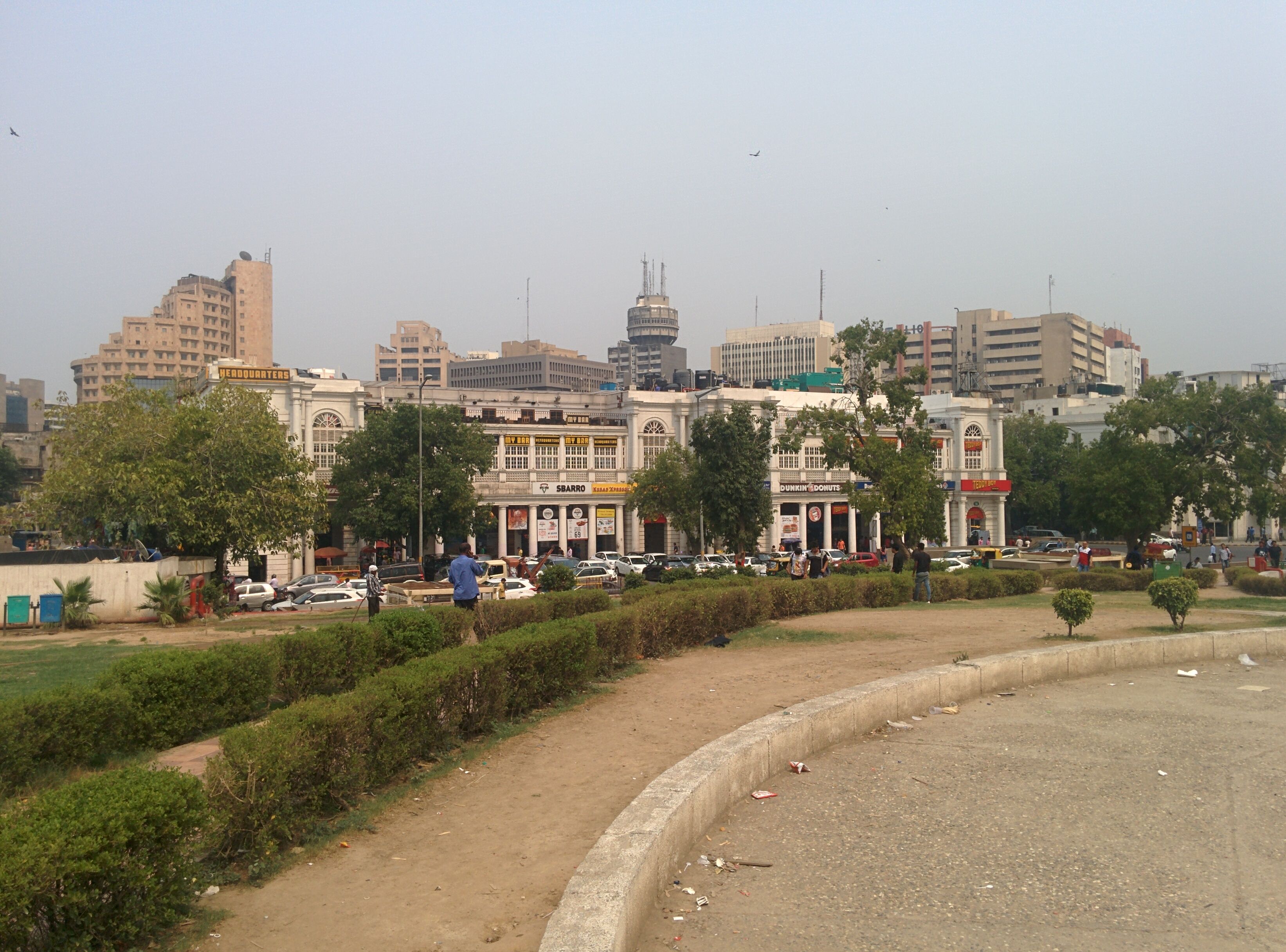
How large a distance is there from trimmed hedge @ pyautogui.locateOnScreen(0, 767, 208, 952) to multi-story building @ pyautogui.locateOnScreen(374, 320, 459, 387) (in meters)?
174

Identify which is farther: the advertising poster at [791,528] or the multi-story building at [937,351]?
the multi-story building at [937,351]

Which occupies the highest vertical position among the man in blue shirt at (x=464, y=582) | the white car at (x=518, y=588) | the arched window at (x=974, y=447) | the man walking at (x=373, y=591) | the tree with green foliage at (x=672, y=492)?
the arched window at (x=974, y=447)

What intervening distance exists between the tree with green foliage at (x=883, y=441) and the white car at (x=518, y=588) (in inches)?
362

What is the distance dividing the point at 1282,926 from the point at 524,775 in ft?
15.6

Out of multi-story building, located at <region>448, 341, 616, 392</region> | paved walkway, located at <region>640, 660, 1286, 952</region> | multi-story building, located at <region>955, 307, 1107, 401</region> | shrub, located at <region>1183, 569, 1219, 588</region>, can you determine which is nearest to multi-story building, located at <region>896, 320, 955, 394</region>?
multi-story building, located at <region>955, 307, 1107, 401</region>

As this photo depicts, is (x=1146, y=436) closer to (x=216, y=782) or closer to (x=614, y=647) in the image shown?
(x=614, y=647)

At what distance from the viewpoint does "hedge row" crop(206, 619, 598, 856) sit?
17.8ft

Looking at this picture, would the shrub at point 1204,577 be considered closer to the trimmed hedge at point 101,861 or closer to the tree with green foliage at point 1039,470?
the trimmed hedge at point 101,861

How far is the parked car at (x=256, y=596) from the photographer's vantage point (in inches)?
1289

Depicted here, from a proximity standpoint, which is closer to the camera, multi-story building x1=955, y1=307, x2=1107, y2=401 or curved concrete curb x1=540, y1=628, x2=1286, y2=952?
curved concrete curb x1=540, y1=628, x2=1286, y2=952

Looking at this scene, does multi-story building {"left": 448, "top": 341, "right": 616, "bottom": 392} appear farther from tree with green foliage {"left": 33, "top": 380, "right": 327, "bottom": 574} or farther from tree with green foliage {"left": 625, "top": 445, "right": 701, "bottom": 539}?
tree with green foliage {"left": 33, "top": 380, "right": 327, "bottom": 574}

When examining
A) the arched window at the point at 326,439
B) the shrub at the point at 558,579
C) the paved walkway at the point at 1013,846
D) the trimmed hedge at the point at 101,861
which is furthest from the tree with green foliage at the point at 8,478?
the trimmed hedge at the point at 101,861

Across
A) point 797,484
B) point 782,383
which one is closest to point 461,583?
point 797,484

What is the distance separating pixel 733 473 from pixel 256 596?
83.8 feet
